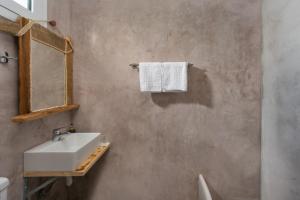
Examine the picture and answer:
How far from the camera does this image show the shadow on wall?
6.63 feet

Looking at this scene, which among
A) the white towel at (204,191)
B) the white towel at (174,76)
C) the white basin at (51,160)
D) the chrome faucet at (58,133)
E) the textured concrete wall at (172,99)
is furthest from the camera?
the textured concrete wall at (172,99)

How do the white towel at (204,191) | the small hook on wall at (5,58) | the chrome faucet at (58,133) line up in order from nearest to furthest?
the small hook on wall at (5,58), the white towel at (204,191), the chrome faucet at (58,133)

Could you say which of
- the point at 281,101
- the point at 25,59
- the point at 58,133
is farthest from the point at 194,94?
the point at 25,59

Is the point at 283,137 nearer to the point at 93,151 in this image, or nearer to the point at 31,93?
the point at 93,151

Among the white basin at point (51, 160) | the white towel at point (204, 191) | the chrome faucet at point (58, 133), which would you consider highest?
the chrome faucet at point (58, 133)

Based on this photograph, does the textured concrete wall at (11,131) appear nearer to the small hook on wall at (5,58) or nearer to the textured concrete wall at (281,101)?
the small hook on wall at (5,58)

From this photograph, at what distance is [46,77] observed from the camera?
164cm

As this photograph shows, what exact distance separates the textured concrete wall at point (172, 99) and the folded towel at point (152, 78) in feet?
0.48

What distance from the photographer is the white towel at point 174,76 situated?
1.89 metres

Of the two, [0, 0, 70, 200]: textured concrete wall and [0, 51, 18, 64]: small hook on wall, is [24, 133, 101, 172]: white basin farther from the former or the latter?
[0, 51, 18, 64]: small hook on wall

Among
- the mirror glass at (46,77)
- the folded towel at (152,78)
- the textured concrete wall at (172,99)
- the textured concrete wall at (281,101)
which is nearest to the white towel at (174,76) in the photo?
the folded towel at (152,78)

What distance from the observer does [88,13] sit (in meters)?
2.09

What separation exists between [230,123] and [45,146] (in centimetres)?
160

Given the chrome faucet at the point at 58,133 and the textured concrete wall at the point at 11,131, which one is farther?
the chrome faucet at the point at 58,133
